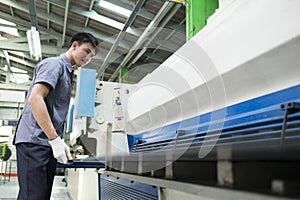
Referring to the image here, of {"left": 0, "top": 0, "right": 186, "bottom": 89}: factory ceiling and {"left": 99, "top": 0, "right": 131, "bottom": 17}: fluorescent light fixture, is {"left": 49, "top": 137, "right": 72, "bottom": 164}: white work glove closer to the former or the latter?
{"left": 0, "top": 0, "right": 186, "bottom": 89}: factory ceiling

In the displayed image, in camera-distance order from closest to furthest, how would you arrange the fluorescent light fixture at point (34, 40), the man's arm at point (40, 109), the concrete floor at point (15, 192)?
the man's arm at point (40, 109) → the concrete floor at point (15, 192) → the fluorescent light fixture at point (34, 40)

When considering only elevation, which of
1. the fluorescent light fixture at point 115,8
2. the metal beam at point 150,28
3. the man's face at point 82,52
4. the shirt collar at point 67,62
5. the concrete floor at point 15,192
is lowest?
the concrete floor at point 15,192

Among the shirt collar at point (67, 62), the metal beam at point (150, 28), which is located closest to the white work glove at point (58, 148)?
the shirt collar at point (67, 62)

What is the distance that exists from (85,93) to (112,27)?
2.40 meters

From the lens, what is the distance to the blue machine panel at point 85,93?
179 centimetres

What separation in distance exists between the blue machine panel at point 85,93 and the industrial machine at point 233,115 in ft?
1.26

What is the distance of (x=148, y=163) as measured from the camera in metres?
1.09

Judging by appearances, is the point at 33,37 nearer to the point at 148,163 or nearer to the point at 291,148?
the point at 148,163

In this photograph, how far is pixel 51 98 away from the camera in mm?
1346

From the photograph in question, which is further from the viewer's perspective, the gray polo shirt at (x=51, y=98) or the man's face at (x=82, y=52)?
the man's face at (x=82, y=52)

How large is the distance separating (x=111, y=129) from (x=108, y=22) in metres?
2.08

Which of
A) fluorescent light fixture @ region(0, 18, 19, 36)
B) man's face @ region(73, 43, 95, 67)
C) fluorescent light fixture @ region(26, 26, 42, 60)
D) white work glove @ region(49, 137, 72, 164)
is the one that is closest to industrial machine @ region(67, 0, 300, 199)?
white work glove @ region(49, 137, 72, 164)

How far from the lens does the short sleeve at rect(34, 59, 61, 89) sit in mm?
1251

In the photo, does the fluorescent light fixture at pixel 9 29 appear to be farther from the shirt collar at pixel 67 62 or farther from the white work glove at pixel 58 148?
the white work glove at pixel 58 148
